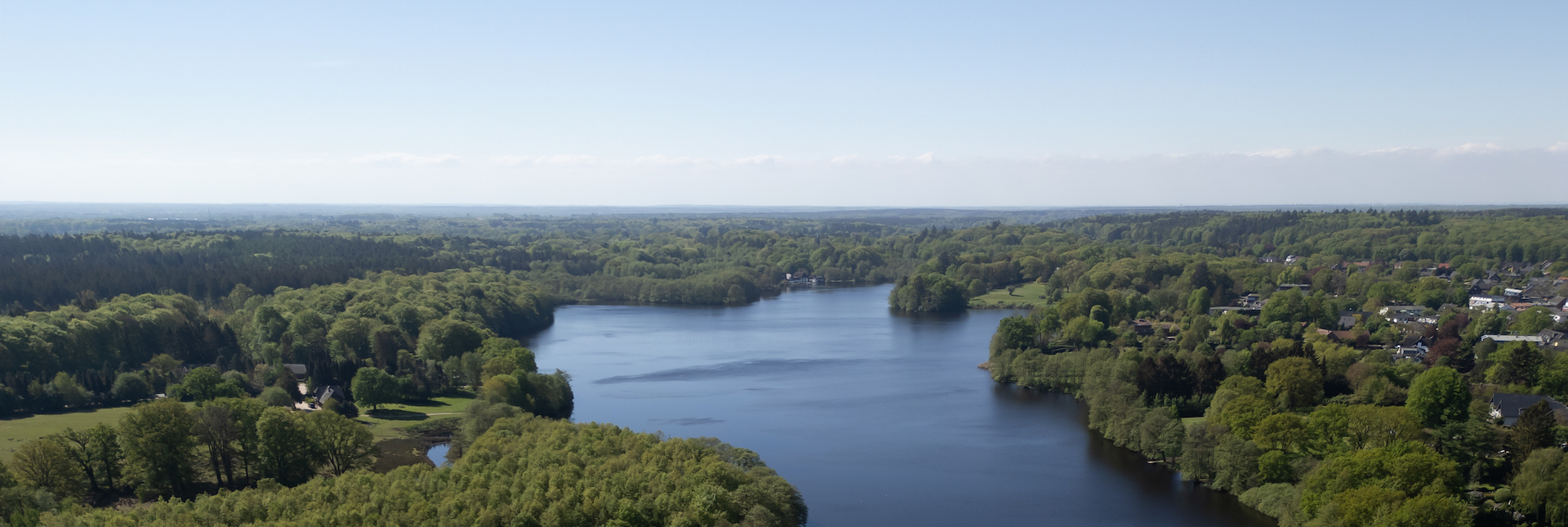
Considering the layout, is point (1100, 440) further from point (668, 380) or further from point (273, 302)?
point (273, 302)

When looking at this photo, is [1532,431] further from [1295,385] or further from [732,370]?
[732,370]

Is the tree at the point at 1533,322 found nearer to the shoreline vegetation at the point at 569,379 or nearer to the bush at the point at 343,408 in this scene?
the shoreline vegetation at the point at 569,379

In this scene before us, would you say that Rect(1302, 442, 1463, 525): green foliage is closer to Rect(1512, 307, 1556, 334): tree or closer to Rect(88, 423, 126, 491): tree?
Rect(1512, 307, 1556, 334): tree

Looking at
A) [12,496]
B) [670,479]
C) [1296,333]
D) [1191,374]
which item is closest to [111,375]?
[12,496]

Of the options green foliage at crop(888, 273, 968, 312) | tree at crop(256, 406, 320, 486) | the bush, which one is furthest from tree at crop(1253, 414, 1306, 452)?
green foliage at crop(888, 273, 968, 312)

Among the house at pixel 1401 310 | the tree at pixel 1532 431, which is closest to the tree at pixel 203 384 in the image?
the tree at pixel 1532 431
